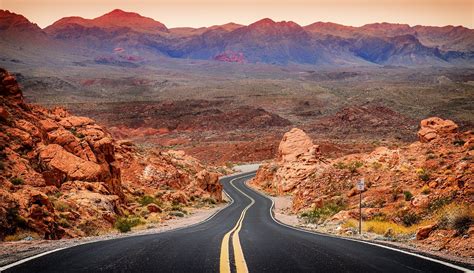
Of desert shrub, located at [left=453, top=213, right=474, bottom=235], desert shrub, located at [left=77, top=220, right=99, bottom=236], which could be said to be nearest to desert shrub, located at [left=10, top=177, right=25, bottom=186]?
desert shrub, located at [left=77, top=220, right=99, bottom=236]

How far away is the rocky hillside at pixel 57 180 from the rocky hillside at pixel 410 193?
1059cm

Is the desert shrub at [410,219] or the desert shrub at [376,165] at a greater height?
the desert shrub at [410,219]

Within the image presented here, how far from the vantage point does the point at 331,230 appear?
20578 mm

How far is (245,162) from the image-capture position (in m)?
95.8

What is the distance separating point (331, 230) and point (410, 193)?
14.8ft

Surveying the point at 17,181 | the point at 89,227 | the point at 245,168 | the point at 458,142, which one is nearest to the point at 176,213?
the point at 89,227

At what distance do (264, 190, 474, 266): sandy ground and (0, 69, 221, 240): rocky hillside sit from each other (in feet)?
27.1

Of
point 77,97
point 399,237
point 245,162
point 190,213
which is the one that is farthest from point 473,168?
point 77,97

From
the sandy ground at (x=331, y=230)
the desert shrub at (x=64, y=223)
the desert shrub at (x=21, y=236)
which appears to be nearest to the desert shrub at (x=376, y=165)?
the sandy ground at (x=331, y=230)

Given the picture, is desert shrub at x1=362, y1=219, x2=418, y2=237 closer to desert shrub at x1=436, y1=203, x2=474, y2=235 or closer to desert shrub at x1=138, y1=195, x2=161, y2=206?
desert shrub at x1=436, y1=203, x2=474, y2=235

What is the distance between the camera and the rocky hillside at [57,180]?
1584cm

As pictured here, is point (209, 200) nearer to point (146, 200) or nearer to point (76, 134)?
point (146, 200)

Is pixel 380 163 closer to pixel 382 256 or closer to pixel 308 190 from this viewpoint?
pixel 308 190

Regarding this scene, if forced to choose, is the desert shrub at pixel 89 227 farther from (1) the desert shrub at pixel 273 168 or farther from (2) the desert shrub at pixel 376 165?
(1) the desert shrub at pixel 273 168
